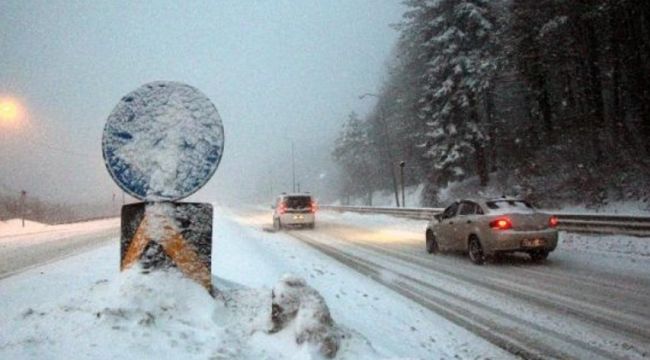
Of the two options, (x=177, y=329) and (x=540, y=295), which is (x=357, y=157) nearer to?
(x=540, y=295)

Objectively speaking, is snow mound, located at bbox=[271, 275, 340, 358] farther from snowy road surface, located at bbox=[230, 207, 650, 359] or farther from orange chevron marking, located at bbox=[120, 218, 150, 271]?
snowy road surface, located at bbox=[230, 207, 650, 359]

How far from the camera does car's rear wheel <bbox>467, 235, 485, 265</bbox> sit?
521 inches

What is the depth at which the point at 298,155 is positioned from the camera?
200 meters

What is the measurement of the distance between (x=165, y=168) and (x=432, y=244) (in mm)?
12155

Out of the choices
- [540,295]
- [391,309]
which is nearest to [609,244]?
[540,295]

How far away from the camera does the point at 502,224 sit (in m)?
12.6

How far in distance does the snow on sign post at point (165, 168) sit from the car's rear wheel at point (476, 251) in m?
9.57

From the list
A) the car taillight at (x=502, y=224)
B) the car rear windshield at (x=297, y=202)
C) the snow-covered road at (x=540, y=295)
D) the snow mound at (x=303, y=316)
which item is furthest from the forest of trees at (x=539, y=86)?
the snow mound at (x=303, y=316)

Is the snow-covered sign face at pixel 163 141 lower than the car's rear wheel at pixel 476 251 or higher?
higher

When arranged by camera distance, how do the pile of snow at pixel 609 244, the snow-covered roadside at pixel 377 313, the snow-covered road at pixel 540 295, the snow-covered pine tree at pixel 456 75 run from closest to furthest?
the snow-covered roadside at pixel 377 313, the snow-covered road at pixel 540 295, the pile of snow at pixel 609 244, the snow-covered pine tree at pixel 456 75

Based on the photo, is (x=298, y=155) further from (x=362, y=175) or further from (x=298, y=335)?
(x=298, y=335)

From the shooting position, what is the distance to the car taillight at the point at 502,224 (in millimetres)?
12555

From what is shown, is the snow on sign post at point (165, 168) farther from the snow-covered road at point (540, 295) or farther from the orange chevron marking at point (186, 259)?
the snow-covered road at point (540, 295)

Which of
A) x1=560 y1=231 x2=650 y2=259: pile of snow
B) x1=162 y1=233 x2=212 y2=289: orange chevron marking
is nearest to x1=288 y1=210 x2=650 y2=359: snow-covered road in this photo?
x1=560 y1=231 x2=650 y2=259: pile of snow
